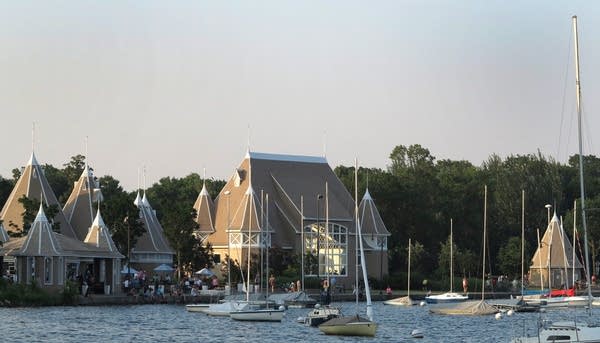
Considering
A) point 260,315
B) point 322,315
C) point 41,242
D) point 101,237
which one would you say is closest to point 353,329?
point 322,315

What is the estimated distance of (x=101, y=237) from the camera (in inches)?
3575

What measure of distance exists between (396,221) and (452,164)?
115ft

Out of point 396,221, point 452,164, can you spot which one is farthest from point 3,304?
point 452,164

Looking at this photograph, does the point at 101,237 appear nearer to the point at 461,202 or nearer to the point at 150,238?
the point at 150,238

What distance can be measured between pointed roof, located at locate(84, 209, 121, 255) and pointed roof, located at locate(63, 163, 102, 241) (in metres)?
14.9

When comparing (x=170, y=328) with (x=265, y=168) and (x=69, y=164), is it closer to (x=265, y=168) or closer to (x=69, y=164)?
(x=265, y=168)

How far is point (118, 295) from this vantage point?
88250mm

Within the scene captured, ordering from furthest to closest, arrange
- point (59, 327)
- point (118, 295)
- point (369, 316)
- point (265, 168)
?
1. point (265, 168)
2. point (118, 295)
3. point (59, 327)
4. point (369, 316)

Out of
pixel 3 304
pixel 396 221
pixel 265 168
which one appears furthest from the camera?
pixel 396 221

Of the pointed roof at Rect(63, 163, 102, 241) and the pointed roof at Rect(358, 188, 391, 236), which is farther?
the pointed roof at Rect(358, 188, 391, 236)

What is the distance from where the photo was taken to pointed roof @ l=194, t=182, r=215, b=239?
406 feet

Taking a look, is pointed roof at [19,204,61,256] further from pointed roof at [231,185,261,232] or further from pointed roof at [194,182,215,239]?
pointed roof at [194,182,215,239]

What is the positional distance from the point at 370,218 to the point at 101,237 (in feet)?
134

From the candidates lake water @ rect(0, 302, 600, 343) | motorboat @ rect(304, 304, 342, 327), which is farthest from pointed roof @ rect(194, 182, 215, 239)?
motorboat @ rect(304, 304, 342, 327)
